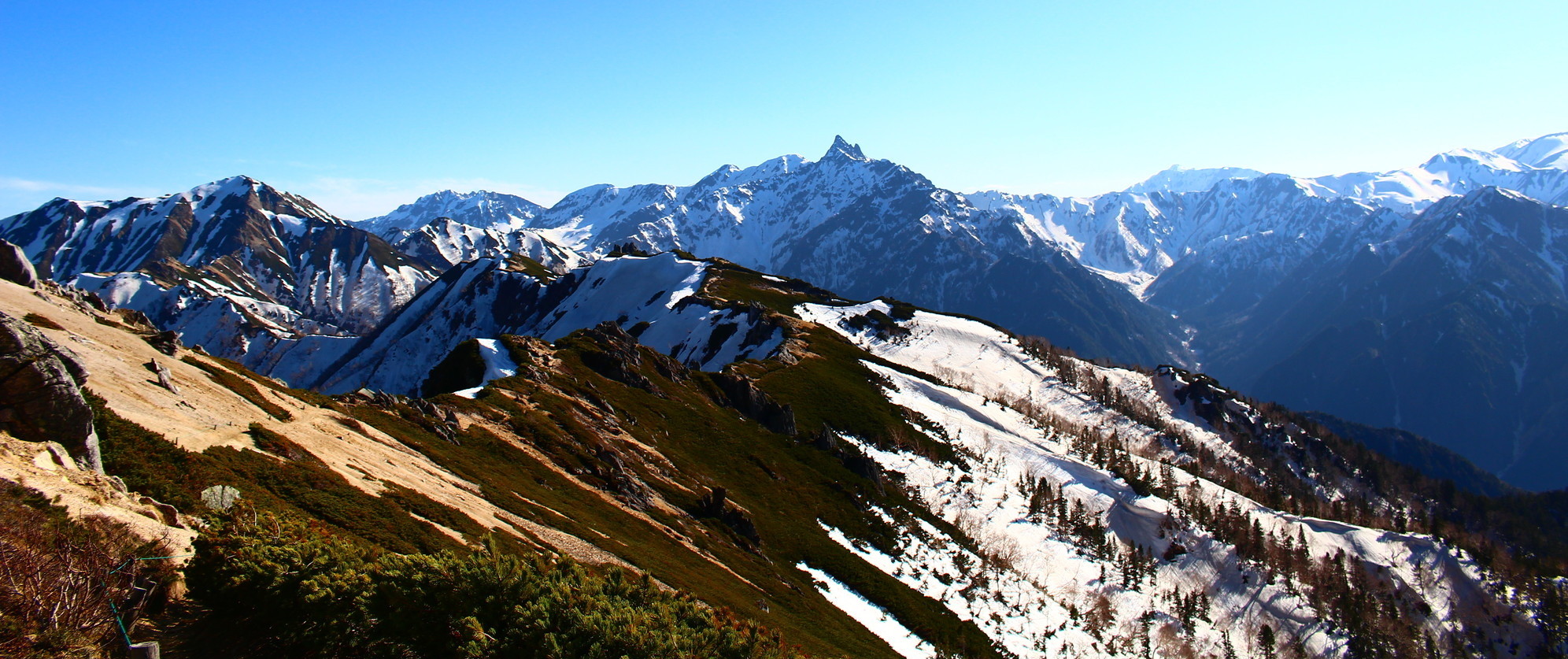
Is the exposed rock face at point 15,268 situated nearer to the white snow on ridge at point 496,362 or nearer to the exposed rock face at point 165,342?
the exposed rock face at point 165,342

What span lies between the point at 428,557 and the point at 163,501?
10.1 meters

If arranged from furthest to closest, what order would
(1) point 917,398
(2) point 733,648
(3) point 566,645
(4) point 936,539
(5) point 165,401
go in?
(1) point 917,398 < (4) point 936,539 < (5) point 165,401 < (2) point 733,648 < (3) point 566,645

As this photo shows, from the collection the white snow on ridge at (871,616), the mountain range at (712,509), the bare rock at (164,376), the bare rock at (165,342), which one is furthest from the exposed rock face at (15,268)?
the white snow on ridge at (871,616)

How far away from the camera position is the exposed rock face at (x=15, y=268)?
3919cm

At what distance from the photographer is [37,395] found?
20938 mm

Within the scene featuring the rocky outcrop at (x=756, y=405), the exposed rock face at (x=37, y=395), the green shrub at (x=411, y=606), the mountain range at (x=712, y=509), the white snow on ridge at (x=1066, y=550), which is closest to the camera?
the green shrub at (x=411, y=606)

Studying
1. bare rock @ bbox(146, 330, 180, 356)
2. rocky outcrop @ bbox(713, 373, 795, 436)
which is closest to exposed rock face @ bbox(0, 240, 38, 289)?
bare rock @ bbox(146, 330, 180, 356)

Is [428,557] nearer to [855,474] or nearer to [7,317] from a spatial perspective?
[7,317]

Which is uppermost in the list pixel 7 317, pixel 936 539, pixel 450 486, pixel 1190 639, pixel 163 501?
pixel 7 317

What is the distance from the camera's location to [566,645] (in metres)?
18.2

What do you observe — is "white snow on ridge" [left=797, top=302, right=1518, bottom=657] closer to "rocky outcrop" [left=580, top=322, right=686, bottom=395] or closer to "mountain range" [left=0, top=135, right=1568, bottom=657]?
"mountain range" [left=0, top=135, right=1568, bottom=657]

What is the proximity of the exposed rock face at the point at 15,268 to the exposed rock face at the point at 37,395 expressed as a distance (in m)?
25.7

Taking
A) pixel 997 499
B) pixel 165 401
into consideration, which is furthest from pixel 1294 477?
pixel 165 401

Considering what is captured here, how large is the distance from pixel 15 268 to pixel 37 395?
28.5 metres
